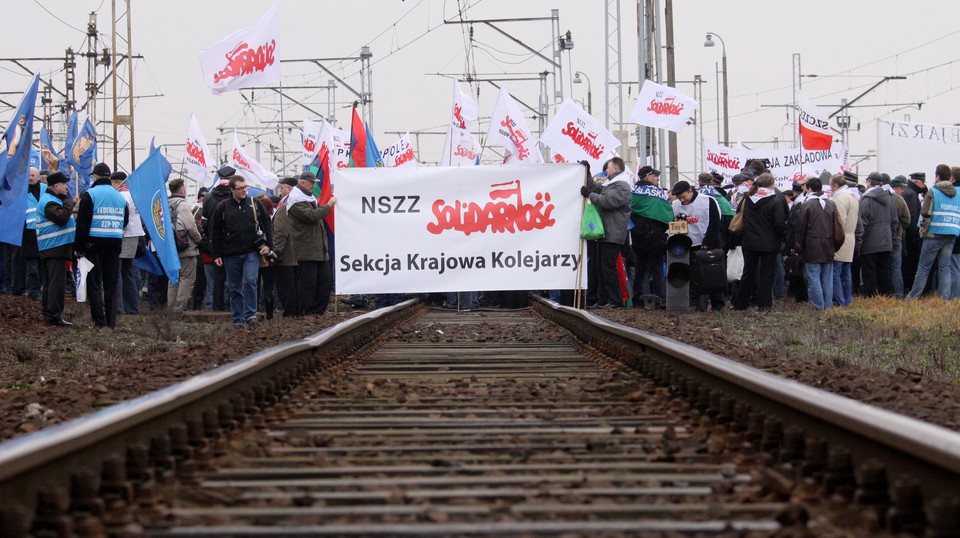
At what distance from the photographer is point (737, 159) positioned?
98.5 ft

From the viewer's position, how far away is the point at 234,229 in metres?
13.9

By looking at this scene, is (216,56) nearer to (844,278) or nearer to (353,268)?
(353,268)

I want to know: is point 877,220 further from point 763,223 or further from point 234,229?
point 234,229

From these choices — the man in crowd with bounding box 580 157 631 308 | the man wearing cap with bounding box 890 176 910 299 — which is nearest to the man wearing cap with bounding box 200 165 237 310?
the man in crowd with bounding box 580 157 631 308

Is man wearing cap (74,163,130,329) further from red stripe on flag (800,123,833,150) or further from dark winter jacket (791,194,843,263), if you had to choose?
red stripe on flag (800,123,833,150)

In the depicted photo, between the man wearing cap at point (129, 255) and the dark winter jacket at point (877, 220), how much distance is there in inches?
418

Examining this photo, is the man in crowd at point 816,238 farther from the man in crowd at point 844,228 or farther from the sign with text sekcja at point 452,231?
the sign with text sekcja at point 452,231

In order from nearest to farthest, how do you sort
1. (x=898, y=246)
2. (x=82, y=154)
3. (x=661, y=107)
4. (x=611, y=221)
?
(x=611, y=221) → (x=898, y=246) → (x=661, y=107) → (x=82, y=154)

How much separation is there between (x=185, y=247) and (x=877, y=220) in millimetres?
10326

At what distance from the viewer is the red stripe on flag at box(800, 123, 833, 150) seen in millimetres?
22641

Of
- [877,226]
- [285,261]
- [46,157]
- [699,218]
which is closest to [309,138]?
[46,157]

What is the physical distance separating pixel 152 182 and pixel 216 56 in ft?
14.0

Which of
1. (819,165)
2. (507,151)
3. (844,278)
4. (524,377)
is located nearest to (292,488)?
(524,377)

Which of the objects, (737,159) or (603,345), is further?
(737,159)
